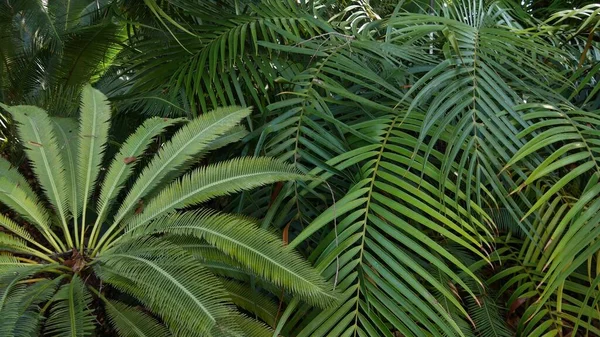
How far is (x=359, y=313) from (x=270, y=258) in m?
0.24

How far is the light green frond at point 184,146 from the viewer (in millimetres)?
1468

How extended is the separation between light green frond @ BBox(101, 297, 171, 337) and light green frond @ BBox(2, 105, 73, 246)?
27cm

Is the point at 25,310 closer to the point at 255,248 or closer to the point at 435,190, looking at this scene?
the point at 255,248

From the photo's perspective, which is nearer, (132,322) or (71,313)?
(71,313)

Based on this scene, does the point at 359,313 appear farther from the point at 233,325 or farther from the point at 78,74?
the point at 78,74

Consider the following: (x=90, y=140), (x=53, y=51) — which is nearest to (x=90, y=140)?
(x=90, y=140)

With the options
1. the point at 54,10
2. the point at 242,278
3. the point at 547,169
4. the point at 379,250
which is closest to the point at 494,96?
the point at 547,169

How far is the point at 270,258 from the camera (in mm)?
1281

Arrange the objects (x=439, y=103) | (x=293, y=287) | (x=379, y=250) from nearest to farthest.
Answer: (x=293, y=287) < (x=379, y=250) < (x=439, y=103)

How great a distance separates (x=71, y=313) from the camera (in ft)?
3.89

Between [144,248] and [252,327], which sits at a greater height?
[144,248]

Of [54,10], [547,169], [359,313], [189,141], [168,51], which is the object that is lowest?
[359,313]

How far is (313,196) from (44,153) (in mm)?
706

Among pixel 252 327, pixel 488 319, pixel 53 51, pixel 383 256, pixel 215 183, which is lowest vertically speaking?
pixel 488 319
